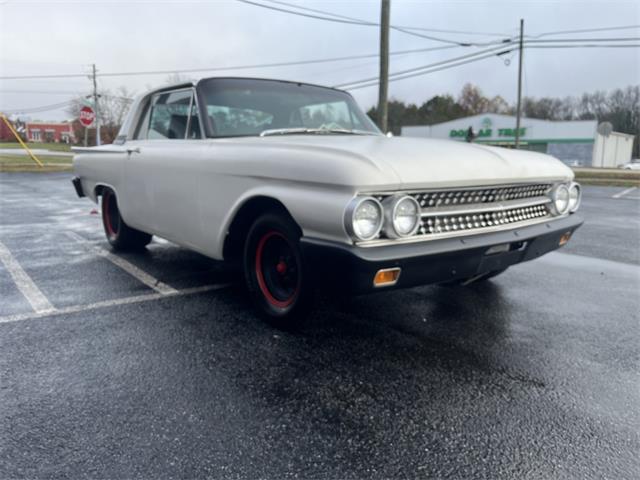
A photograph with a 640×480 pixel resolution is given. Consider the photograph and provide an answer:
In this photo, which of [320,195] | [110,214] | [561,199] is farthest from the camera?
[110,214]

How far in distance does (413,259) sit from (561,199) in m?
1.80

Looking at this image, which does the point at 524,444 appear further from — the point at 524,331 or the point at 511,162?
the point at 511,162

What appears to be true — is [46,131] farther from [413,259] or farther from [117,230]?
[413,259]

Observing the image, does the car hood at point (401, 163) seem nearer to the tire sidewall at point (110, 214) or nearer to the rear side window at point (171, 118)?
the rear side window at point (171, 118)

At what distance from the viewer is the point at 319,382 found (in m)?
2.65

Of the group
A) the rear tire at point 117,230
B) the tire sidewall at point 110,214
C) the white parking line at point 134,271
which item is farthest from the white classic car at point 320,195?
the tire sidewall at point 110,214

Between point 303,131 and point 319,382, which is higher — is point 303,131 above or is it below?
above

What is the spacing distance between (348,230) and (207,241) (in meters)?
1.54

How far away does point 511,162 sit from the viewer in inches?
131

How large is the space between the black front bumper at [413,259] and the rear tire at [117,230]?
3.32 m

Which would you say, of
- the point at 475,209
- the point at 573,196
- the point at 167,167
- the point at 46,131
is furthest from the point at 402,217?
the point at 46,131

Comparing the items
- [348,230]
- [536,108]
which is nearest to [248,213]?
[348,230]

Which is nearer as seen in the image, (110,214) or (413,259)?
(413,259)

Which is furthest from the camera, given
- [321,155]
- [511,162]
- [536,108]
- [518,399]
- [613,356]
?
[536,108]
